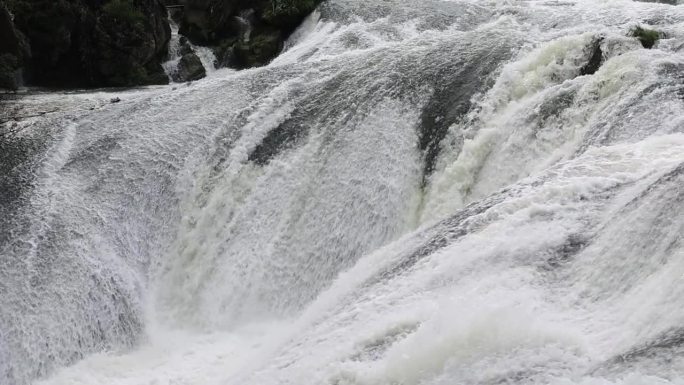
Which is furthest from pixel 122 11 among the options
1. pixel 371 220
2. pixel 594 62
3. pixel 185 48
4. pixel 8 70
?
pixel 594 62

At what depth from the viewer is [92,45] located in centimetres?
1631

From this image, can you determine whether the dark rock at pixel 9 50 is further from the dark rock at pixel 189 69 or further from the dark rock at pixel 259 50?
the dark rock at pixel 259 50

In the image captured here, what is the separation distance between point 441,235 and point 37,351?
4935 millimetres

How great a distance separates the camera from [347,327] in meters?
5.86

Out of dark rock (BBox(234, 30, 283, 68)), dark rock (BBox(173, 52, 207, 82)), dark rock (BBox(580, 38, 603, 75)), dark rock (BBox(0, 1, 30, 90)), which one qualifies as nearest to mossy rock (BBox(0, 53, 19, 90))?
dark rock (BBox(0, 1, 30, 90))

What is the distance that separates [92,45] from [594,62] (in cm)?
1238

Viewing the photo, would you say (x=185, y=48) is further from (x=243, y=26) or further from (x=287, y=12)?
(x=287, y=12)

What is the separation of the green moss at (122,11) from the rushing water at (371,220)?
502 centimetres

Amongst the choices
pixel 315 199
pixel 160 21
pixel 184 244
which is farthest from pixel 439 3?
pixel 184 244

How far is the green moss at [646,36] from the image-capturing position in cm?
939

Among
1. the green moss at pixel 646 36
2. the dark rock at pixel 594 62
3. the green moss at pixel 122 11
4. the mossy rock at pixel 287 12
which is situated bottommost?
the dark rock at pixel 594 62

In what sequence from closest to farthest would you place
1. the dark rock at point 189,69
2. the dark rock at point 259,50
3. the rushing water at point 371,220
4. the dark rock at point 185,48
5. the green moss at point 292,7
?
the rushing water at point 371,220 < the green moss at point 292,7 < the dark rock at point 259,50 < the dark rock at point 189,69 < the dark rock at point 185,48

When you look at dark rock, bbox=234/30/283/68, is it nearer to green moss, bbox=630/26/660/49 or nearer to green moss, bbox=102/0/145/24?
green moss, bbox=102/0/145/24

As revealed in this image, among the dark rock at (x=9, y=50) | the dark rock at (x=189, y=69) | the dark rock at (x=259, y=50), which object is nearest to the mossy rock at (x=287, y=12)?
the dark rock at (x=259, y=50)
